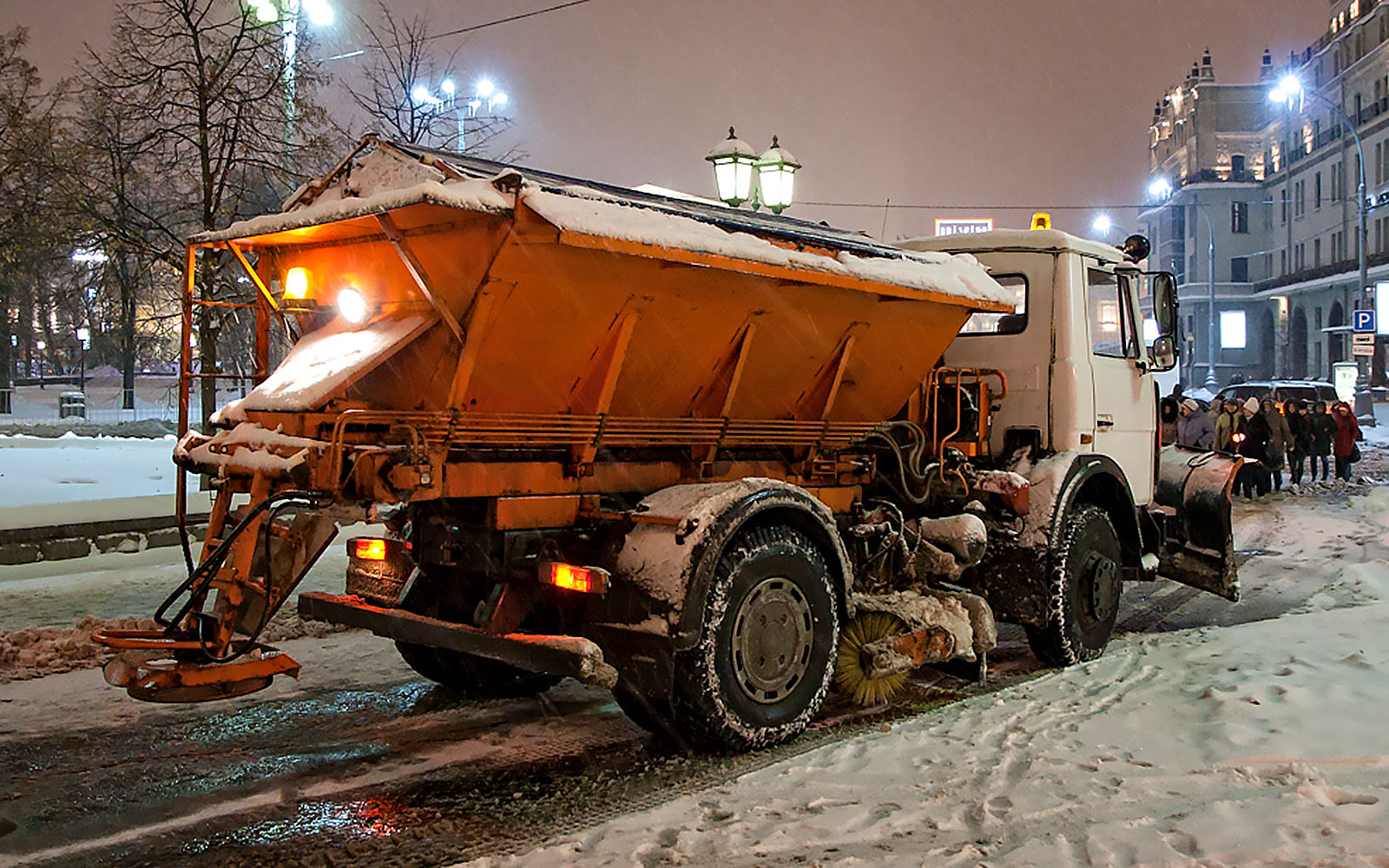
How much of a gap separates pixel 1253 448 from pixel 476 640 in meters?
18.3

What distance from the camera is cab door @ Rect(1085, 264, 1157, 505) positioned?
7.89 m

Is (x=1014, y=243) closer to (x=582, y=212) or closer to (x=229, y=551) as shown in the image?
(x=582, y=212)

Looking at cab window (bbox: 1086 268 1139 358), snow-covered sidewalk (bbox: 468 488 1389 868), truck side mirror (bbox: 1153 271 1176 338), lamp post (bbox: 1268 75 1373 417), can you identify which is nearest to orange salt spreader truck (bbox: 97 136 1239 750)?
snow-covered sidewalk (bbox: 468 488 1389 868)

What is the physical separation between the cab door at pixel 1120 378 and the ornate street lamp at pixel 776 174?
511cm

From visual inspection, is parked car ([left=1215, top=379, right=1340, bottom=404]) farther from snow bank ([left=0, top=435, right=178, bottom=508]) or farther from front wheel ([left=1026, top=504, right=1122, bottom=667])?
snow bank ([left=0, top=435, right=178, bottom=508])

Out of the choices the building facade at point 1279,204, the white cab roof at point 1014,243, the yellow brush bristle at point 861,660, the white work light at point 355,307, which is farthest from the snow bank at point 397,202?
the building facade at point 1279,204

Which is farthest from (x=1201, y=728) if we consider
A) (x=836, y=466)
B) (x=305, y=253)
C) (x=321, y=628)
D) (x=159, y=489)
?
(x=159, y=489)

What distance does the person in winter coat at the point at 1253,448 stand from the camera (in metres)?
19.5

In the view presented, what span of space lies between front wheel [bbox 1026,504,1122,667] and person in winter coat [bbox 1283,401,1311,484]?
1585 centimetres

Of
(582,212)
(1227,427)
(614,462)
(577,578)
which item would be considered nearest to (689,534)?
(577,578)

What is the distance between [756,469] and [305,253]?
2694mm

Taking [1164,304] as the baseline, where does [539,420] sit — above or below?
below

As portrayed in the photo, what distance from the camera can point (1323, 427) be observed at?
21703 mm

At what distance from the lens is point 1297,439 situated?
71.0ft
